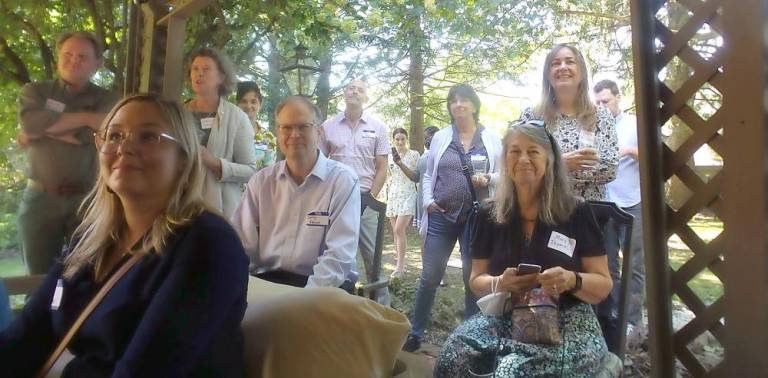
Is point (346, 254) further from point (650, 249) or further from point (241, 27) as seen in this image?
point (241, 27)

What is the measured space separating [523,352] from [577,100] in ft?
4.11

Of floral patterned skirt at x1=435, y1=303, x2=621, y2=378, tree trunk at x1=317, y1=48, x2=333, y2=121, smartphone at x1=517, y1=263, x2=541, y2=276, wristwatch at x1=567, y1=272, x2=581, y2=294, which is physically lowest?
floral patterned skirt at x1=435, y1=303, x2=621, y2=378

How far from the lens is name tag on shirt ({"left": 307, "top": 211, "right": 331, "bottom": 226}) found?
7.27 feet

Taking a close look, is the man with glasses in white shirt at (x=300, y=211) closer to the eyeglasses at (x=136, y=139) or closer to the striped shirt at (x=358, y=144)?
the eyeglasses at (x=136, y=139)

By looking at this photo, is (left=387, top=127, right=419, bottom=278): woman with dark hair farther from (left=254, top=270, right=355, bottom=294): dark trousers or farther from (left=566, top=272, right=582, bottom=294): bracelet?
(left=566, top=272, right=582, bottom=294): bracelet

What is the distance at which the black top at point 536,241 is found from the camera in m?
1.87

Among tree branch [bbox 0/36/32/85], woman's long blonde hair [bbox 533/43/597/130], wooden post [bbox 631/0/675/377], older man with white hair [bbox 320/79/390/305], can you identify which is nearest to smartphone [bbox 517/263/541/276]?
wooden post [bbox 631/0/675/377]

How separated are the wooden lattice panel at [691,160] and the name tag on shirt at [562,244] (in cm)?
26

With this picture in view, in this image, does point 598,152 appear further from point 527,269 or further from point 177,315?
point 177,315

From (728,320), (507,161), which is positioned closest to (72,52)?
(507,161)

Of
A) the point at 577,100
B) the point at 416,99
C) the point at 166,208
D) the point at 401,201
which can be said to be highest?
the point at 416,99

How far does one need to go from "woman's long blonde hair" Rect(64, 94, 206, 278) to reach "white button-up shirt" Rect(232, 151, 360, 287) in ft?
2.71

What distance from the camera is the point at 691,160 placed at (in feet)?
5.41

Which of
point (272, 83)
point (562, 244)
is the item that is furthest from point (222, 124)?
point (272, 83)
